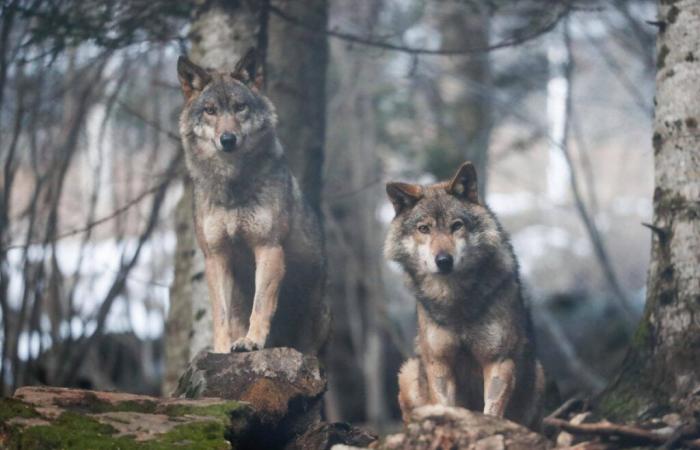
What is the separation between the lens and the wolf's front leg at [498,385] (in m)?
6.65

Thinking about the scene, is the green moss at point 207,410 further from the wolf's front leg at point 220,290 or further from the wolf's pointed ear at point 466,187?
the wolf's pointed ear at point 466,187

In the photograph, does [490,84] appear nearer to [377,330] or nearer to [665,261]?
[377,330]

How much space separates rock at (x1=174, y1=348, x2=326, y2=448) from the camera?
6617 mm

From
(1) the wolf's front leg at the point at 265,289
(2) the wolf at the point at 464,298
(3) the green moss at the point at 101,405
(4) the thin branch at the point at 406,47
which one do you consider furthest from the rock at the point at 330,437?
(4) the thin branch at the point at 406,47

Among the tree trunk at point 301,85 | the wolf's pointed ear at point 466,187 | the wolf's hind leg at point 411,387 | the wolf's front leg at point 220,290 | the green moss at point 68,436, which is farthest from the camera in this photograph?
the tree trunk at point 301,85

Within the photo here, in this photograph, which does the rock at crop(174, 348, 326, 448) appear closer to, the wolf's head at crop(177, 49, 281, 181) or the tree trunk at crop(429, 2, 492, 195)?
the wolf's head at crop(177, 49, 281, 181)

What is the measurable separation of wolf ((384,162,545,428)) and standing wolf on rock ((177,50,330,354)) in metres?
0.97

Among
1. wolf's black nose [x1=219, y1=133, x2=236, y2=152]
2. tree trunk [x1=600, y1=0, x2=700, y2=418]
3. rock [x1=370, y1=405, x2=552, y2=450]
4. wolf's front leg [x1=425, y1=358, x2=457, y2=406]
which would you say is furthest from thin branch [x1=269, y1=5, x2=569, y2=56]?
rock [x1=370, y1=405, x2=552, y2=450]

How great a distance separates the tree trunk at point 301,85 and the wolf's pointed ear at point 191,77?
2384mm

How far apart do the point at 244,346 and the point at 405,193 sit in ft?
5.30

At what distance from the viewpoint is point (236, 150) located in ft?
24.3

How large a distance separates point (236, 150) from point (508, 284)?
2252 mm

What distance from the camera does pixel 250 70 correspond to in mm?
7855

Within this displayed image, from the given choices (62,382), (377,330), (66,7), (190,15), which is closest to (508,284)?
(190,15)
